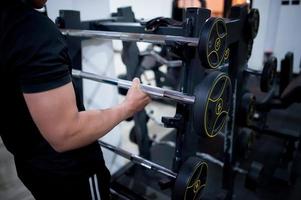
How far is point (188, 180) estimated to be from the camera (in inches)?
42.4

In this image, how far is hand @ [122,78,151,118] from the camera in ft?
3.05

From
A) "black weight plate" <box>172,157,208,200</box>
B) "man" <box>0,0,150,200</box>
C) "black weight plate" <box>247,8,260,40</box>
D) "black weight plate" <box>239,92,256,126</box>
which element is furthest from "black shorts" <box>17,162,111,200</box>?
"black weight plate" <box>247,8,260,40</box>

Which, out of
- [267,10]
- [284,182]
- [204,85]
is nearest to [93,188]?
[204,85]

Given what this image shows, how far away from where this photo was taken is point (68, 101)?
686mm

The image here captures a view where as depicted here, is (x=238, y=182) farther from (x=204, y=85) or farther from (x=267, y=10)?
(x=267, y=10)

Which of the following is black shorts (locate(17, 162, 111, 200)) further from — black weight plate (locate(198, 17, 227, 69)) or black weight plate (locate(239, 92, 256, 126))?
black weight plate (locate(239, 92, 256, 126))

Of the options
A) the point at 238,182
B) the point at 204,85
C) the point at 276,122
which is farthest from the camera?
the point at 276,122

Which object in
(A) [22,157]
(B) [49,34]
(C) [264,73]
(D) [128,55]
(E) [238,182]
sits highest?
(B) [49,34]

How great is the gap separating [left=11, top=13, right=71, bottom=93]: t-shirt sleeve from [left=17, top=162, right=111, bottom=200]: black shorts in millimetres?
422

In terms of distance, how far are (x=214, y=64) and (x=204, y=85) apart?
160 millimetres

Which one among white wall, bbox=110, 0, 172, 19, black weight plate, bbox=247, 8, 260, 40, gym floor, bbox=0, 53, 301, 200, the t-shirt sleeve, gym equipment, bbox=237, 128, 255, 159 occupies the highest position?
white wall, bbox=110, 0, 172, 19

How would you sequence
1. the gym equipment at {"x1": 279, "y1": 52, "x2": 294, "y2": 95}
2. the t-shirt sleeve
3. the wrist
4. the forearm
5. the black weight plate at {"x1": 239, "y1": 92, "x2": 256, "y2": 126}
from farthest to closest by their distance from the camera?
the gym equipment at {"x1": 279, "y1": 52, "x2": 294, "y2": 95} < the black weight plate at {"x1": 239, "y1": 92, "x2": 256, "y2": 126} < the wrist < the forearm < the t-shirt sleeve

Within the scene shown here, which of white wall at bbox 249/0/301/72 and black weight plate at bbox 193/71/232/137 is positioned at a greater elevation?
white wall at bbox 249/0/301/72

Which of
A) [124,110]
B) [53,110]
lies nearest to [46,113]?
[53,110]
